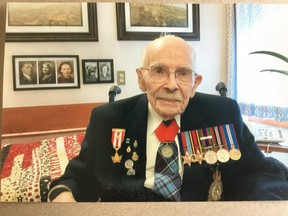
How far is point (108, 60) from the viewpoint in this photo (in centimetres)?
100

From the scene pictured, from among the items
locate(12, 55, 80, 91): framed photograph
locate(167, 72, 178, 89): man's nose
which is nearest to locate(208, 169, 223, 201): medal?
locate(167, 72, 178, 89): man's nose

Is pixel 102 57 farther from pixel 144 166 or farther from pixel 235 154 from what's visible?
pixel 235 154

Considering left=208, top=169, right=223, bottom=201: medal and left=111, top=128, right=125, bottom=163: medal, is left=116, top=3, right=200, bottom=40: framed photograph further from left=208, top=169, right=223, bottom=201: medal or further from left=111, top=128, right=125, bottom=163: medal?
left=208, top=169, right=223, bottom=201: medal

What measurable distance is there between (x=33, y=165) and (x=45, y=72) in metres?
0.33

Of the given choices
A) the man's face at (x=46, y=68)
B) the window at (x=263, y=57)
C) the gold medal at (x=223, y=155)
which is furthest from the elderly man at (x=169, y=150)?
the man's face at (x=46, y=68)

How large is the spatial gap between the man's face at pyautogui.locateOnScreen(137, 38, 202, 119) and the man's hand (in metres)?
0.44

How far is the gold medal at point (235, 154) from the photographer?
992 mm

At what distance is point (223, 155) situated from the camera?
3.26ft

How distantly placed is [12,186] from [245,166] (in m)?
0.82

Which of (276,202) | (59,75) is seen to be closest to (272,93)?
(276,202)

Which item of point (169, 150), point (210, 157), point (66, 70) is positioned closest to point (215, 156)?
point (210, 157)

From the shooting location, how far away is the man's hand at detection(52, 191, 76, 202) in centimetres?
99

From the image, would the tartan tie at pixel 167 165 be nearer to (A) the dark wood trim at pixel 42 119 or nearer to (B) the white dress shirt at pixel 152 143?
(B) the white dress shirt at pixel 152 143

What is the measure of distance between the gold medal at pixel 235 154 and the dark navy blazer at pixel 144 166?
0.01m
